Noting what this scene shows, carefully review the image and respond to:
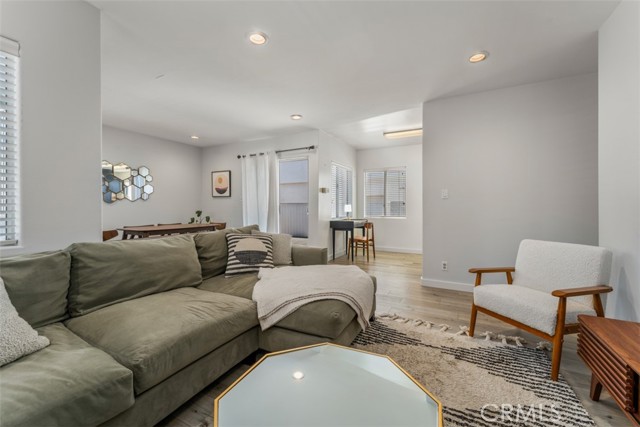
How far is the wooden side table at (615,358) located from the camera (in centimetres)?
106

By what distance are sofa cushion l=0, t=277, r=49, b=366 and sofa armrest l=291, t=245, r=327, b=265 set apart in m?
1.83

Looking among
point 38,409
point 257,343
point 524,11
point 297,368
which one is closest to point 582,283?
point 524,11

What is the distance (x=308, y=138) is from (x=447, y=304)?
11.5 feet

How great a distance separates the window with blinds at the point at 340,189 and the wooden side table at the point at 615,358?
4.27 metres

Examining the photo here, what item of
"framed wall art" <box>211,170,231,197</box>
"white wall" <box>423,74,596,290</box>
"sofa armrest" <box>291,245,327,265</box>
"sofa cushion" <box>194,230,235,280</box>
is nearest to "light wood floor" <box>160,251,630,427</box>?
"white wall" <box>423,74,596,290</box>

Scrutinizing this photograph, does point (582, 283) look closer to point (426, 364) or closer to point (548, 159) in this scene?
point (426, 364)

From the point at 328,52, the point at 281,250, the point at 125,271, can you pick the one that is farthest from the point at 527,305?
the point at 125,271

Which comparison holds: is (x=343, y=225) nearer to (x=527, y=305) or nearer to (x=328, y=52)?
(x=328, y=52)

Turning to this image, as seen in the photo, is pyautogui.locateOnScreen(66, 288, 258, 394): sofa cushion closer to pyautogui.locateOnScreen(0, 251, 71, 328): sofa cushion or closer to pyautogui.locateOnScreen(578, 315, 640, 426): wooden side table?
pyautogui.locateOnScreen(0, 251, 71, 328): sofa cushion

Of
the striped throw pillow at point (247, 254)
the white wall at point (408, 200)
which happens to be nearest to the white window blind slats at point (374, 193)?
the white wall at point (408, 200)

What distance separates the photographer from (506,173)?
3018 mm

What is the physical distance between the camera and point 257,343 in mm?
1757

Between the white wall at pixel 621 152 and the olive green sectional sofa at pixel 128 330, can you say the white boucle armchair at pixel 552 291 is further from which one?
the olive green sectional sofa at pixel 128 330

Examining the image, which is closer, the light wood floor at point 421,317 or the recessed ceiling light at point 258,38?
the light wood floor at point 421,317
